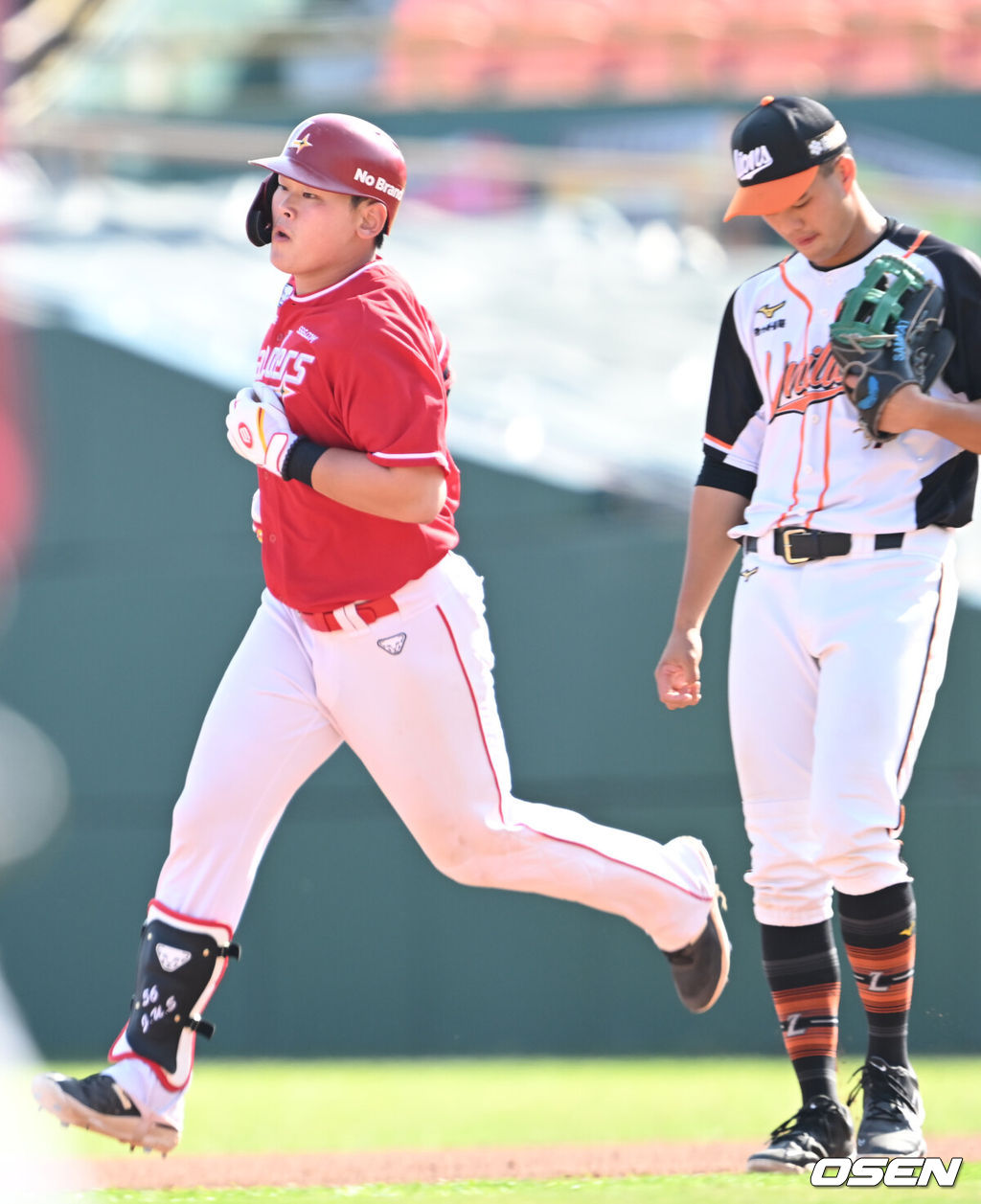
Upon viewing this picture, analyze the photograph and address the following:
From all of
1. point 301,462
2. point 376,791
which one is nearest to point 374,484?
point 301,462

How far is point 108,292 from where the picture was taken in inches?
389

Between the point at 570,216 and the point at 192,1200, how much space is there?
8.73 metres

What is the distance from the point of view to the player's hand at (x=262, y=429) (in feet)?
11.2

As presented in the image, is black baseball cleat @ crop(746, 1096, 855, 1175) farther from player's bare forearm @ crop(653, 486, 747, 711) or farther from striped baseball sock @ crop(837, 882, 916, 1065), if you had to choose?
player's bare forearm @ crop(653, 486, 747, 711)

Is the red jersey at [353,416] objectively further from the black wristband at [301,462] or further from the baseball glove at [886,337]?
the baseball glove at [886,337]

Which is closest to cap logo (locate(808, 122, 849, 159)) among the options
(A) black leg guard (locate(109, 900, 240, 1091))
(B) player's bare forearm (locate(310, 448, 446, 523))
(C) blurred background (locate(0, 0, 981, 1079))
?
(B) player's bare forearm (locate(310, 448, 446, 523))

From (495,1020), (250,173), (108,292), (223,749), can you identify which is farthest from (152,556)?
(223,749)

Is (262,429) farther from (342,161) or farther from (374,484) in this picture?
(342,161)

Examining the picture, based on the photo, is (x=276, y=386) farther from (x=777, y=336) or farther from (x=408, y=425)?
(x=777, y=336)

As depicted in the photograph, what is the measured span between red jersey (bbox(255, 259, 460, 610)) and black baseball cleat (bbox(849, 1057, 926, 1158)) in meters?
1.31

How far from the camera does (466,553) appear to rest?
818cm

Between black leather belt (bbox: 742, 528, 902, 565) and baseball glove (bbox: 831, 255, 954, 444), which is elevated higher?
baseball glove (bbox: 831, 255, 954, 444)

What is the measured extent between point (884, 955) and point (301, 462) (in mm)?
1458

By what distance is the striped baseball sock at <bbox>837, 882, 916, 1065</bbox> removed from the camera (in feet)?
11.5
